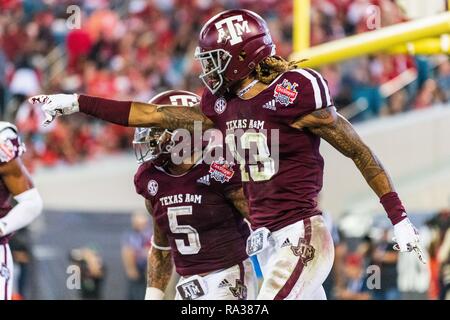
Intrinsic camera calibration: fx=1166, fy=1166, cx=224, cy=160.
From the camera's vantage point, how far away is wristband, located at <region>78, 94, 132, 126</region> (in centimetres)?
553

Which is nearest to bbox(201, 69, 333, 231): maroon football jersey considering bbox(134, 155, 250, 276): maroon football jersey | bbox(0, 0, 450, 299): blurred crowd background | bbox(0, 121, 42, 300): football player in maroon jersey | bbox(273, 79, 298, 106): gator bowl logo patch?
bbox(273, 79, 298, 106): gator bowl logo patch

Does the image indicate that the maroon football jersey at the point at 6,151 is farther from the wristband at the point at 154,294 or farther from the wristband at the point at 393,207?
the wristband at the point at 393,207

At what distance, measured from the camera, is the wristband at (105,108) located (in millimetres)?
5527

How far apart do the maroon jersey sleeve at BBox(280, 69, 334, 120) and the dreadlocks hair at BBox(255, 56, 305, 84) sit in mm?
170

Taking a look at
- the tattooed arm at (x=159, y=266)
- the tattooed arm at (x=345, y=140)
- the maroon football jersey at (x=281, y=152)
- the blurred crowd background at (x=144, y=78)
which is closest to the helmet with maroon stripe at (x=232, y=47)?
the maroon football jersey at (x=281, y=152)

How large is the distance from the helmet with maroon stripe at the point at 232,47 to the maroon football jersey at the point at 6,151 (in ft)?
3.91

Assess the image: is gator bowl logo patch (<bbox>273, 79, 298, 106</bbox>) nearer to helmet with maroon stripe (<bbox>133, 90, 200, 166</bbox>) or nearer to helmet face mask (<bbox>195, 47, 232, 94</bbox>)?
helmet face mask (<bbox>195, 47, 232, 94</bbox>)

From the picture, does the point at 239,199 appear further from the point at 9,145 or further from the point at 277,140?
the point at 9,145

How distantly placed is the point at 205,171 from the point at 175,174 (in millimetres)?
171

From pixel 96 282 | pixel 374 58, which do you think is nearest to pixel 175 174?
pixel 96 282

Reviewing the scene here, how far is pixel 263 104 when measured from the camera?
5.32 meters

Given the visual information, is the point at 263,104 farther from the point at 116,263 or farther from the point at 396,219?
the point at 116,263

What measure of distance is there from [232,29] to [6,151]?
142 cm

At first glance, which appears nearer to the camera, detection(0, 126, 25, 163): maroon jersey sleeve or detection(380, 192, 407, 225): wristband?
detection(380, 192, 407, 225): wristband
